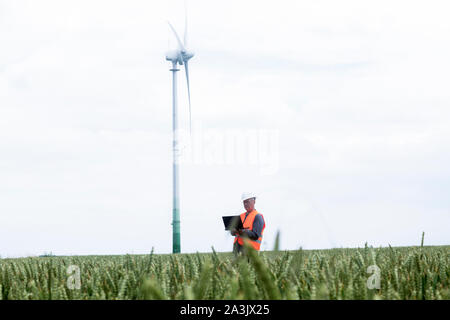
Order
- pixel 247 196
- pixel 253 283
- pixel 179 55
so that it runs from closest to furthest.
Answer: pixel 253 283 < pixel 247 196 < pixel 179 55

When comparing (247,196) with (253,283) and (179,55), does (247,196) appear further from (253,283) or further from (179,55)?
(179,55)

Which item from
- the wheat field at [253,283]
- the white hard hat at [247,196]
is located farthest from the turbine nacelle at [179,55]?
the wheat field at [253,283]

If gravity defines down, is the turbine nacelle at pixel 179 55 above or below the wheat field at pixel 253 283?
above

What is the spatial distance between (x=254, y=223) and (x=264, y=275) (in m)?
9.48

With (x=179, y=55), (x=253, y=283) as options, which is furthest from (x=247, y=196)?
(x=179, y=55)

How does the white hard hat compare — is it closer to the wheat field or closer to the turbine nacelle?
the wheat field

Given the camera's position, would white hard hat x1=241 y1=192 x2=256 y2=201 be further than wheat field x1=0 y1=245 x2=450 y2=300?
Yes

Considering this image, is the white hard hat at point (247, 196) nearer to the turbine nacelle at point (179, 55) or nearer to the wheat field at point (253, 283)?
the wheat field at point (253, 283)

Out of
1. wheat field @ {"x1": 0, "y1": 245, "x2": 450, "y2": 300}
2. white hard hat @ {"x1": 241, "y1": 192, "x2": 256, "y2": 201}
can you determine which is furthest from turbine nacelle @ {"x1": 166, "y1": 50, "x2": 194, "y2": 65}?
wheat field @ {"x1": 0, "y1": 245, "x2": 450, "y2": 300}
